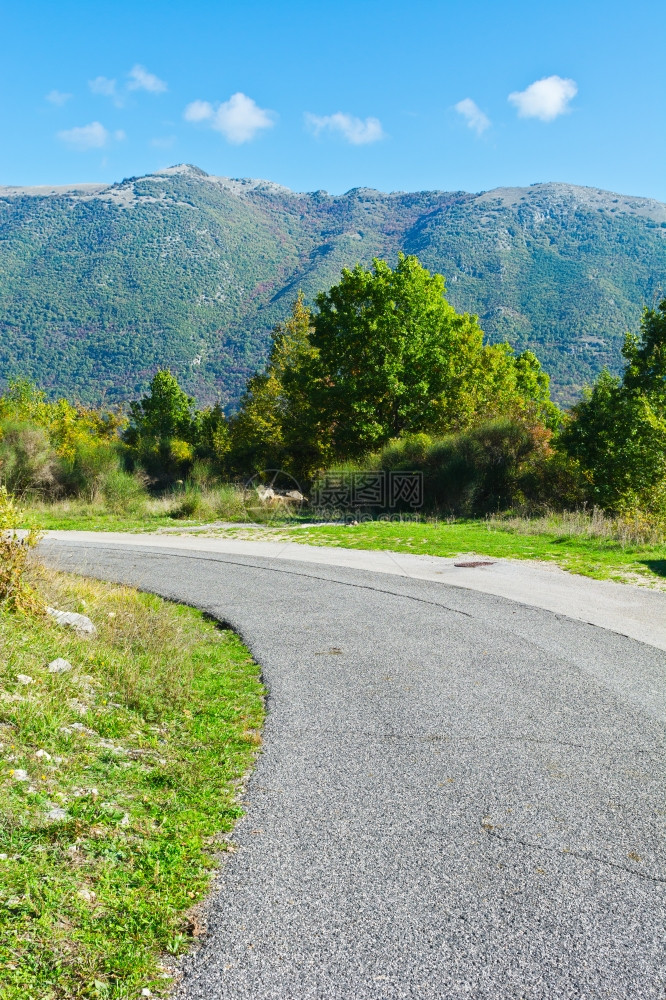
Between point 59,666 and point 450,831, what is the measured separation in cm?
392

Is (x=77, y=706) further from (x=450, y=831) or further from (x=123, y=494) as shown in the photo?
(x=123, y=494)

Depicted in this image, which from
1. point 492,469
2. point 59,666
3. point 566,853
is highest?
point 492,469

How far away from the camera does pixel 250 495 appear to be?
2583 centimetres

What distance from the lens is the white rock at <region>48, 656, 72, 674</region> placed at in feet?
19.4

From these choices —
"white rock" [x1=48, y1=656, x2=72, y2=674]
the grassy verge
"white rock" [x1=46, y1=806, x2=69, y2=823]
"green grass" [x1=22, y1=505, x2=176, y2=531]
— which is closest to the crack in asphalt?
the grassy verge

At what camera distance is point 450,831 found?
3.82m

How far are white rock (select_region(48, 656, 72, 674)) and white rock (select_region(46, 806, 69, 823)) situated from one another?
2.17 meters

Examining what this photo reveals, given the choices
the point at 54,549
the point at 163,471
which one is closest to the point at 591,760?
the point at 54,549

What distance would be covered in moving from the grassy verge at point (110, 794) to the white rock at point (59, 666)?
7cm

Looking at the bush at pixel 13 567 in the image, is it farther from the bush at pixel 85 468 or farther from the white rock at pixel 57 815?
the bush at pixel 85 468

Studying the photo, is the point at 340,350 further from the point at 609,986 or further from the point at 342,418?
the point at 609,986

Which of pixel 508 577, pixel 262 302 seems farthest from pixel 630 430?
pixel 262 302

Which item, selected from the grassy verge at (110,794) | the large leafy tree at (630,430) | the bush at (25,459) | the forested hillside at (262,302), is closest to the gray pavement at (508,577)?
the grassy verge at (110,794)

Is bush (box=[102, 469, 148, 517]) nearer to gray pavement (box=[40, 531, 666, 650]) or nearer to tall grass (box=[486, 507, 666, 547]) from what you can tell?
gray pavement (box=[40, 531, 666, 650])
